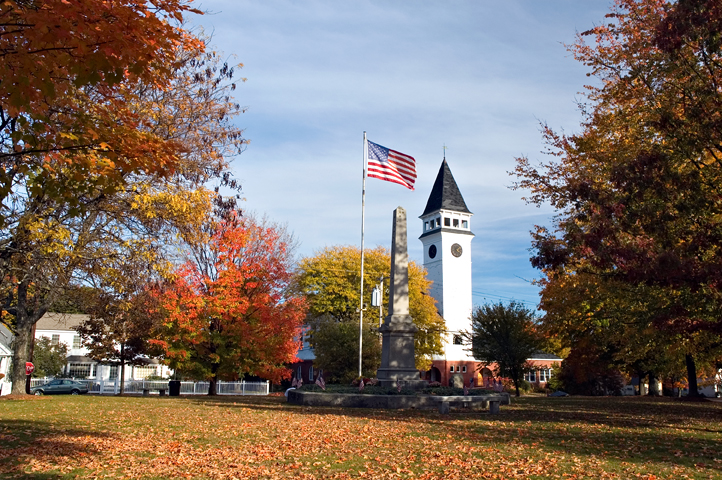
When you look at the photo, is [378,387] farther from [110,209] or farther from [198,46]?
[198,46]

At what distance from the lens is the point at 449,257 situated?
76.0 m

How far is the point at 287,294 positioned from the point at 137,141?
132ft

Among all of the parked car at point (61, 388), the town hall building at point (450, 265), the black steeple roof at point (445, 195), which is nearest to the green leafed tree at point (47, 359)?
the parked car at point (61, 388)

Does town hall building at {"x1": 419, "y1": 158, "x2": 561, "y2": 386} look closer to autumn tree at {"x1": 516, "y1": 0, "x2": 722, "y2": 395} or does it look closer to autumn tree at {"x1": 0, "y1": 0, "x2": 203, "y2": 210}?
autumn tree at {"x1": 516, "y1": 0, "x2": 722, "y2": 395}

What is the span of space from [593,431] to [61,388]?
41.5 metres

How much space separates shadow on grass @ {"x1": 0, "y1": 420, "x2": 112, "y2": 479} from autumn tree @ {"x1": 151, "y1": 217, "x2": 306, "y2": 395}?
48.1ft

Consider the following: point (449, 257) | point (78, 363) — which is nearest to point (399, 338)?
point (78, 363)

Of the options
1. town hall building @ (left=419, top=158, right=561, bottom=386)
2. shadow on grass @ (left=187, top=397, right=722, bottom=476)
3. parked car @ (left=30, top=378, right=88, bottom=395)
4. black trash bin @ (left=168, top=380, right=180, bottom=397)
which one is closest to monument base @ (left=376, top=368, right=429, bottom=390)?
shadow on grass @ (left=187, top=397, right=722, bottom=476)

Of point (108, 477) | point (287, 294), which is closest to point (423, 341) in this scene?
point (287, 294)

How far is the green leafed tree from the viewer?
53.2 m

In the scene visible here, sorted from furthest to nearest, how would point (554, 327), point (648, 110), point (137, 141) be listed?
point (554, 327) → point (648, 110) → point (137, 141)

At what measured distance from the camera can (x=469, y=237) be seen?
256 ft

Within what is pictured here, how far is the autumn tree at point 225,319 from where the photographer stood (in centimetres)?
2789

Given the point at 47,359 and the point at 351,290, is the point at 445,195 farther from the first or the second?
the point at 47,359
